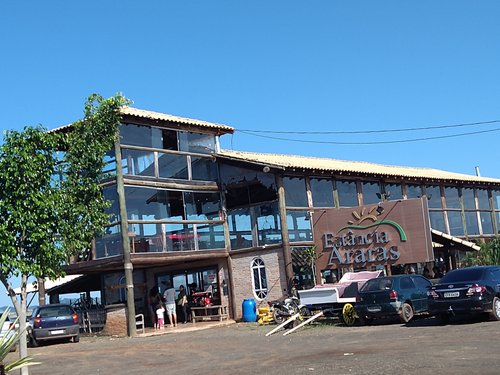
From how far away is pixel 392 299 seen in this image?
19062 millimetres

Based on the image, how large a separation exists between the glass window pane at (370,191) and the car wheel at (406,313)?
10959 millimetres

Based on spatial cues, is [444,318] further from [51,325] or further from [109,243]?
[51,325]

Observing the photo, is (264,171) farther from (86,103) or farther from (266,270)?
(86,103)

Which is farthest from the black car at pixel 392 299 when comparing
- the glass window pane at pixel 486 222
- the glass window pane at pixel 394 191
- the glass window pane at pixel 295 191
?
the glass window pane at pixel 486 222

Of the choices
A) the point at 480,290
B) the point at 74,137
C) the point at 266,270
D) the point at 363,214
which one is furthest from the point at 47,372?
the point at 363,214

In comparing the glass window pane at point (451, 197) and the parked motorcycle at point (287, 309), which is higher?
the glass window pane at point (451, 197)

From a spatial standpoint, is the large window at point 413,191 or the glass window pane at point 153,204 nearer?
the glass window pane at point 153,204

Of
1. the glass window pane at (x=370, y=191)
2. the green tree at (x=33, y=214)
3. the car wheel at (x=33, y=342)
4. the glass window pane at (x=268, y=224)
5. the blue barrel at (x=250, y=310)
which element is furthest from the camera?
the glass window pane at (x=370, y=191)

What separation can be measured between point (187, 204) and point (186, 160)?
1.79 m

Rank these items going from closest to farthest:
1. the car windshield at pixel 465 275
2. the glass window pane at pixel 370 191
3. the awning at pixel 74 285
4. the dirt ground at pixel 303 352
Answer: the dirt ground at pixel 303 352
the car windshield at pixel 465 275
the glass window pane at pixel 370 191
the awning at pixel 74 285

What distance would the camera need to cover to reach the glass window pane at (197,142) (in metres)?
27.4

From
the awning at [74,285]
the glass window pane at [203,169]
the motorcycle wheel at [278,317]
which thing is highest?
the glass window pane at [203,169]

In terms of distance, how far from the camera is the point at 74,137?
19.7 m

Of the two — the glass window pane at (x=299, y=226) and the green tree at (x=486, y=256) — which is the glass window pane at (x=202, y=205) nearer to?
the glass window pane at (x=299, y=226)
